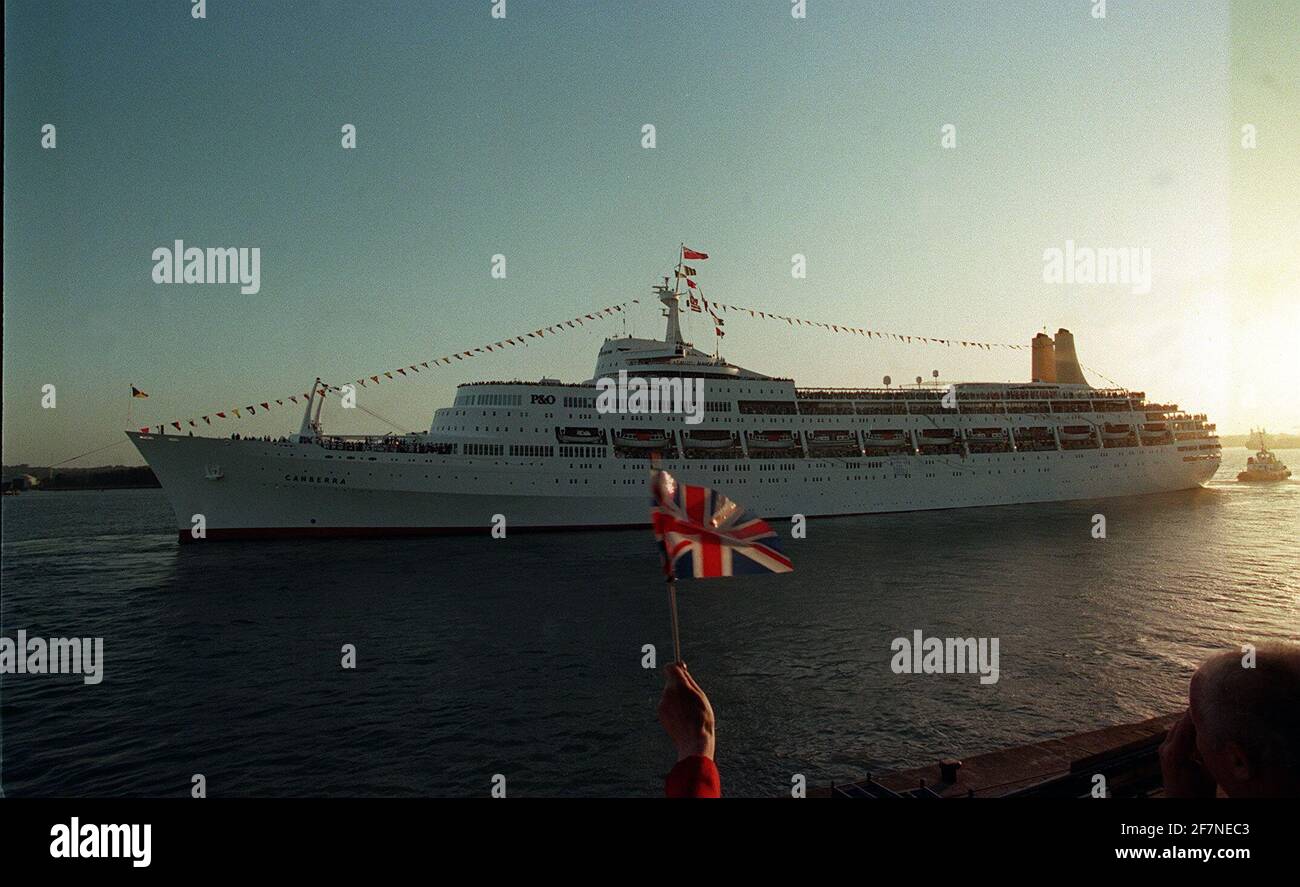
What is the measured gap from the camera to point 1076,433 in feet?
175

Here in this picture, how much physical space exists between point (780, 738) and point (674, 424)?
30278 mm

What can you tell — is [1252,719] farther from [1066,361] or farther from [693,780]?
[1066,361]

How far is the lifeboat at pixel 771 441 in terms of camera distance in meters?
41.7

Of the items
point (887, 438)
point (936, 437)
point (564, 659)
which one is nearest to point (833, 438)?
point (887, 438)

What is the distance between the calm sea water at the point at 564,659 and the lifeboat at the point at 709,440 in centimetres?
1197

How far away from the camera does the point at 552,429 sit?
36781 mm

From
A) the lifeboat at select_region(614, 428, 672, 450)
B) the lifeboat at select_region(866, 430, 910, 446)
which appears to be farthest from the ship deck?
the lifeboat at select_region(866, 430, 910, 446)

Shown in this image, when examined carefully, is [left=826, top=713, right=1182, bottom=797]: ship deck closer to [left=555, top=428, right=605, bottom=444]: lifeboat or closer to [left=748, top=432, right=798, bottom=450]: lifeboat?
[left=555, top=428, right=605, bottom=444]: lifeboat

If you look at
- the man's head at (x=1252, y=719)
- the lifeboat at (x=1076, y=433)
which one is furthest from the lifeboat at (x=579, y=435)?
the lifeboat at (x=1076, y=433)

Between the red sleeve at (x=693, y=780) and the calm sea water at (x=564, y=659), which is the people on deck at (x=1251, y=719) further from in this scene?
the calm sea water at (x=564, y=659)

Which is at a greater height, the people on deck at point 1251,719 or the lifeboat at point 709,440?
the lifeboat at point 709,440

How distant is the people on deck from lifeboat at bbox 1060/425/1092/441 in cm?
6007
